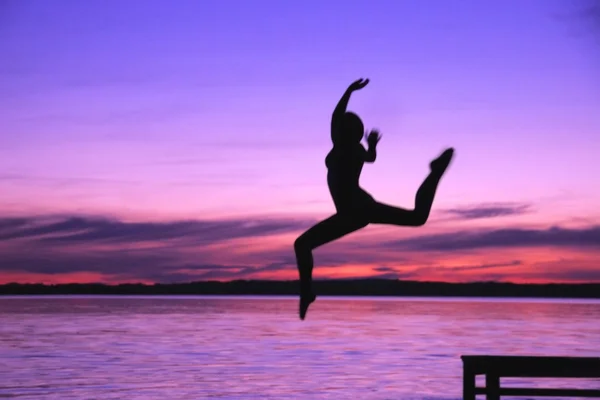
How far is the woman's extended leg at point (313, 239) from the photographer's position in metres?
8.54

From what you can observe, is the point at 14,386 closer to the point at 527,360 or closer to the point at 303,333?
the point at 527,360

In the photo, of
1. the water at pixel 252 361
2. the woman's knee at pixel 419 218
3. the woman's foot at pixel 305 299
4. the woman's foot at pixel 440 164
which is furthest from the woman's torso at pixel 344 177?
the water at pixel 252 361

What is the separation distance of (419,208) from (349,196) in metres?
0.76

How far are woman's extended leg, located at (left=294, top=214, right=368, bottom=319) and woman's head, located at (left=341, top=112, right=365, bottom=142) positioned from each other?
713 millimetres

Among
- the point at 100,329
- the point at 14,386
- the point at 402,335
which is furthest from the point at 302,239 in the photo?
the point at 100,329

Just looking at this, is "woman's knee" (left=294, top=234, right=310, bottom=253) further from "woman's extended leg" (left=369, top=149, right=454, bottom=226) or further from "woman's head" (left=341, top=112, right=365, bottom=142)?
"woman's head" (left=341, top=112, right=365, bottom=142)

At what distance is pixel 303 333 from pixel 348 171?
61009 millimetres

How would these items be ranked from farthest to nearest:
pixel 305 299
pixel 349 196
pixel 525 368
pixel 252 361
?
pixel 252 361, pixel 525 368, pixel 305 299, pixel 349 196

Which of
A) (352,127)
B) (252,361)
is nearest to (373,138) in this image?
(352,127)

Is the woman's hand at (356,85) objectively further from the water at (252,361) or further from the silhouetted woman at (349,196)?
the water at (252,361)

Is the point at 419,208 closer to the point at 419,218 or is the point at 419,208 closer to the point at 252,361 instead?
the point at 419,218

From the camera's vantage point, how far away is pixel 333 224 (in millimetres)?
8617

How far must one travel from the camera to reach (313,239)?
8789 millimetres

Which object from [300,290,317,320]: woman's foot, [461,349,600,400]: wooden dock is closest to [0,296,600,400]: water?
[461,349,600,400]: wooden dock
